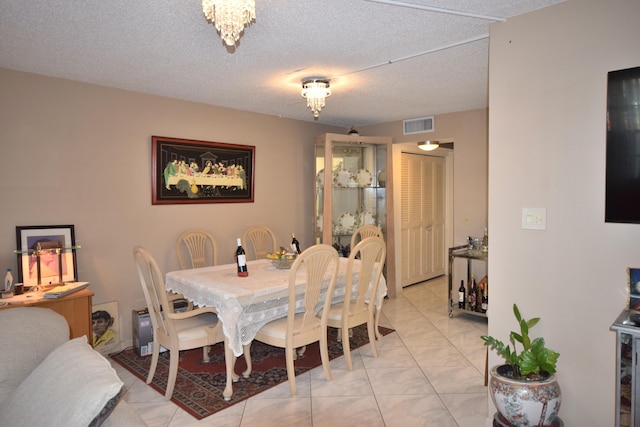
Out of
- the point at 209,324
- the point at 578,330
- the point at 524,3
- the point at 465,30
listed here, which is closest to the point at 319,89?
the point at 465,30

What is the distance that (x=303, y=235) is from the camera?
545 centimetres

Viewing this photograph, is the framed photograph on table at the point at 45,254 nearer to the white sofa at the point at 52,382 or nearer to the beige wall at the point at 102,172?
the beige wall at the point at 102,172

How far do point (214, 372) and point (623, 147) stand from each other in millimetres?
3076

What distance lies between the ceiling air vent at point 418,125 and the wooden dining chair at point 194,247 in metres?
2.90

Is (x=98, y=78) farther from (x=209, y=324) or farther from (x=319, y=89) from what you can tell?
(x=209, y=324)

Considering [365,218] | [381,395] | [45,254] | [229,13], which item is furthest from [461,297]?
[45,254]

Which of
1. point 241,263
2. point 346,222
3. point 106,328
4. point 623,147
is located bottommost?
point 106,328

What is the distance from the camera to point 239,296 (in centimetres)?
273

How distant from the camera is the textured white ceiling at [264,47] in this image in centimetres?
222

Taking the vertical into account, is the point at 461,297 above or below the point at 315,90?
below

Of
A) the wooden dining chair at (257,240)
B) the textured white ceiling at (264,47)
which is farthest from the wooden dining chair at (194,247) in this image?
the textured white ceiling at (264,47)

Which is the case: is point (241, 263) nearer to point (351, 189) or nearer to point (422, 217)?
point (351, 189)

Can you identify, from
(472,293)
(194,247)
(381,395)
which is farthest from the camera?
(472,293)

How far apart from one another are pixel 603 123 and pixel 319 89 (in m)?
2.16
